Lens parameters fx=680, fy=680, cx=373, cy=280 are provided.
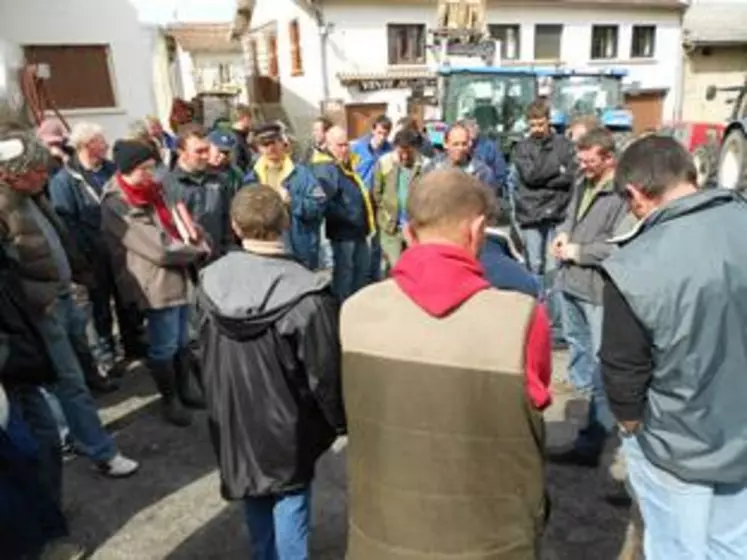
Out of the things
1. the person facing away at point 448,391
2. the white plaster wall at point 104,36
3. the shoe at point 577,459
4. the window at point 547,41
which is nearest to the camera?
the person facing away at point 448,391

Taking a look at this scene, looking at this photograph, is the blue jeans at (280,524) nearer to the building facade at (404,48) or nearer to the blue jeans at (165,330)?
the blue jeans at (165,330)

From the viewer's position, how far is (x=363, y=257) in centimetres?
574

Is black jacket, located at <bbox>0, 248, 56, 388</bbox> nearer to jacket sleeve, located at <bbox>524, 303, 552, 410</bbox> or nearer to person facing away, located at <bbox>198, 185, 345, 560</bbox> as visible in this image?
person facing away, located at <bbox>198, 185, 345, 560</bbox>

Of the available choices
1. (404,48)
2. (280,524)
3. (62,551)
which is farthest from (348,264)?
(404,48)

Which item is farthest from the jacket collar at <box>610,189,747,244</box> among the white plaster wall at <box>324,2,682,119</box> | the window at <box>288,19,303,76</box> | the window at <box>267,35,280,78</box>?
the window at <box>267,35,280,78</box>

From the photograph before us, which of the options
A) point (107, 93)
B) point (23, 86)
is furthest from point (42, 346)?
point (107, 93)

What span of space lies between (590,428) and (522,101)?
10.1m

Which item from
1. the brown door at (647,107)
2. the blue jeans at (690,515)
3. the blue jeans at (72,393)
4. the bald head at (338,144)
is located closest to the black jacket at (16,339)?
the blue jeans at (72,393)

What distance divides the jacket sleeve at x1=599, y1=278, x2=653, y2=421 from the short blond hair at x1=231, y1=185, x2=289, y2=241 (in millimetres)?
1058

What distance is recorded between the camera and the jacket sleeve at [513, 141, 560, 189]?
5242mm

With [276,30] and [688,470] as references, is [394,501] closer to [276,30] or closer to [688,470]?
[688,470]

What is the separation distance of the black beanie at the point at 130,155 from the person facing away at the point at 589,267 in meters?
2.33

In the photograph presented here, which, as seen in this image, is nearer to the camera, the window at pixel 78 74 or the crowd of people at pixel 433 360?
the crowd of people at pixel 433 360

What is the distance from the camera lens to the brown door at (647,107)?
84.9 feet
